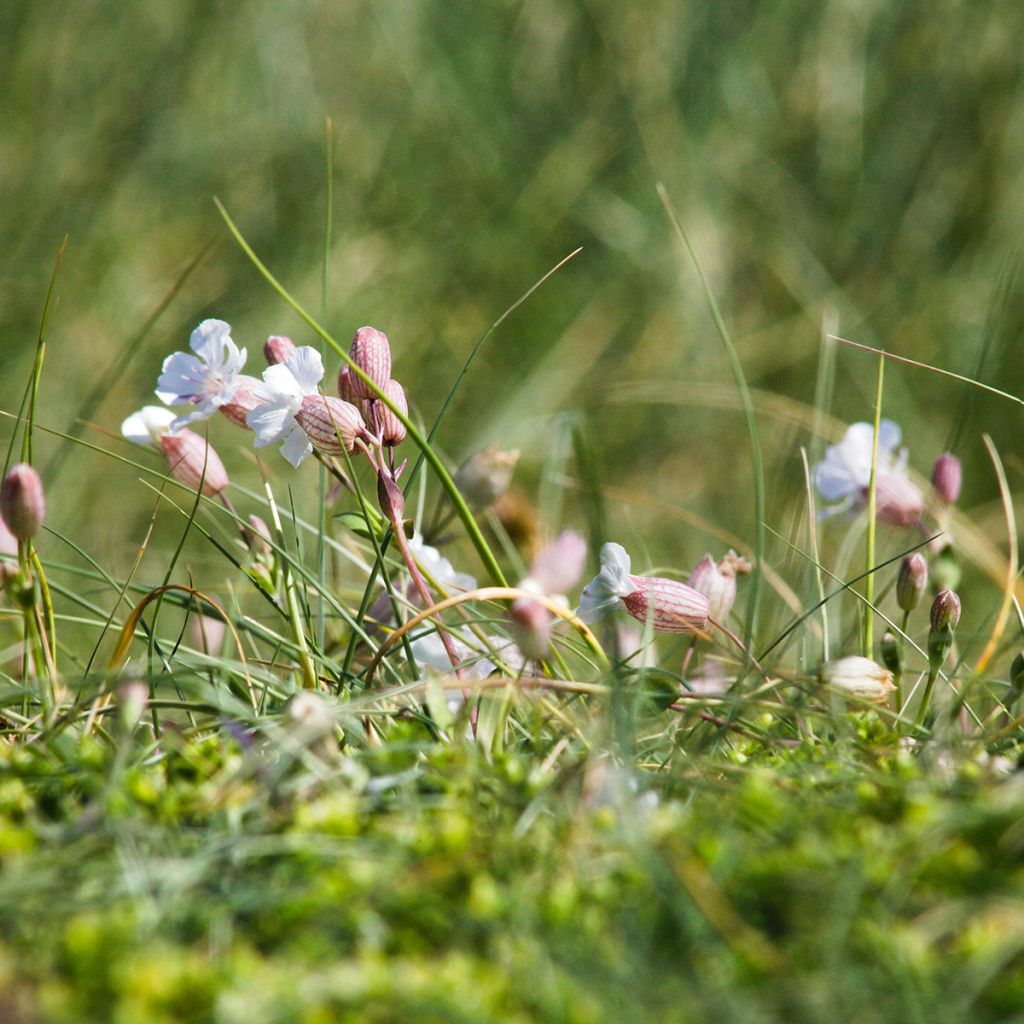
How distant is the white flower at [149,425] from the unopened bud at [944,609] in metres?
0.71

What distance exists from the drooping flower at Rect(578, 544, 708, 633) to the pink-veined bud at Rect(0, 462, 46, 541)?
1.47ft

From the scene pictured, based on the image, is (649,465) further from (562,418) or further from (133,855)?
(133,855)

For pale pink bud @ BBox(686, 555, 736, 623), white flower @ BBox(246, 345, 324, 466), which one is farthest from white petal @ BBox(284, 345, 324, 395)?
pale pink bud @ BBox(686, 555, 736, 623)

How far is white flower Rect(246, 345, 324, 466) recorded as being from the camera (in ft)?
3.23

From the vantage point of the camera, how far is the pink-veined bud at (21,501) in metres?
0.87

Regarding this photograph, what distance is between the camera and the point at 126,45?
3.21 meters

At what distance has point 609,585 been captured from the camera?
39.2 inches

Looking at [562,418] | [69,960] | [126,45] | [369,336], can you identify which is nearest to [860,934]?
[69,960]

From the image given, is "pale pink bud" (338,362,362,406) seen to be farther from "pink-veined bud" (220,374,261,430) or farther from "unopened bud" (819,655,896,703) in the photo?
"unopened bud" (819,655,896,703)

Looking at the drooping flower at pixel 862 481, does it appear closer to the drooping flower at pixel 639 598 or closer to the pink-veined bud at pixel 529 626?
the drooping flower at pixel 639 598

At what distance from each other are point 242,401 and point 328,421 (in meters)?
0.11

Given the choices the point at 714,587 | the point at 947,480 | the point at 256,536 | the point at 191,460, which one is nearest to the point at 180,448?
the point at 191,460

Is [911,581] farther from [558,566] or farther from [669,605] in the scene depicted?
[558,566]

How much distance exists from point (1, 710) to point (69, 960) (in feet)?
1.52
